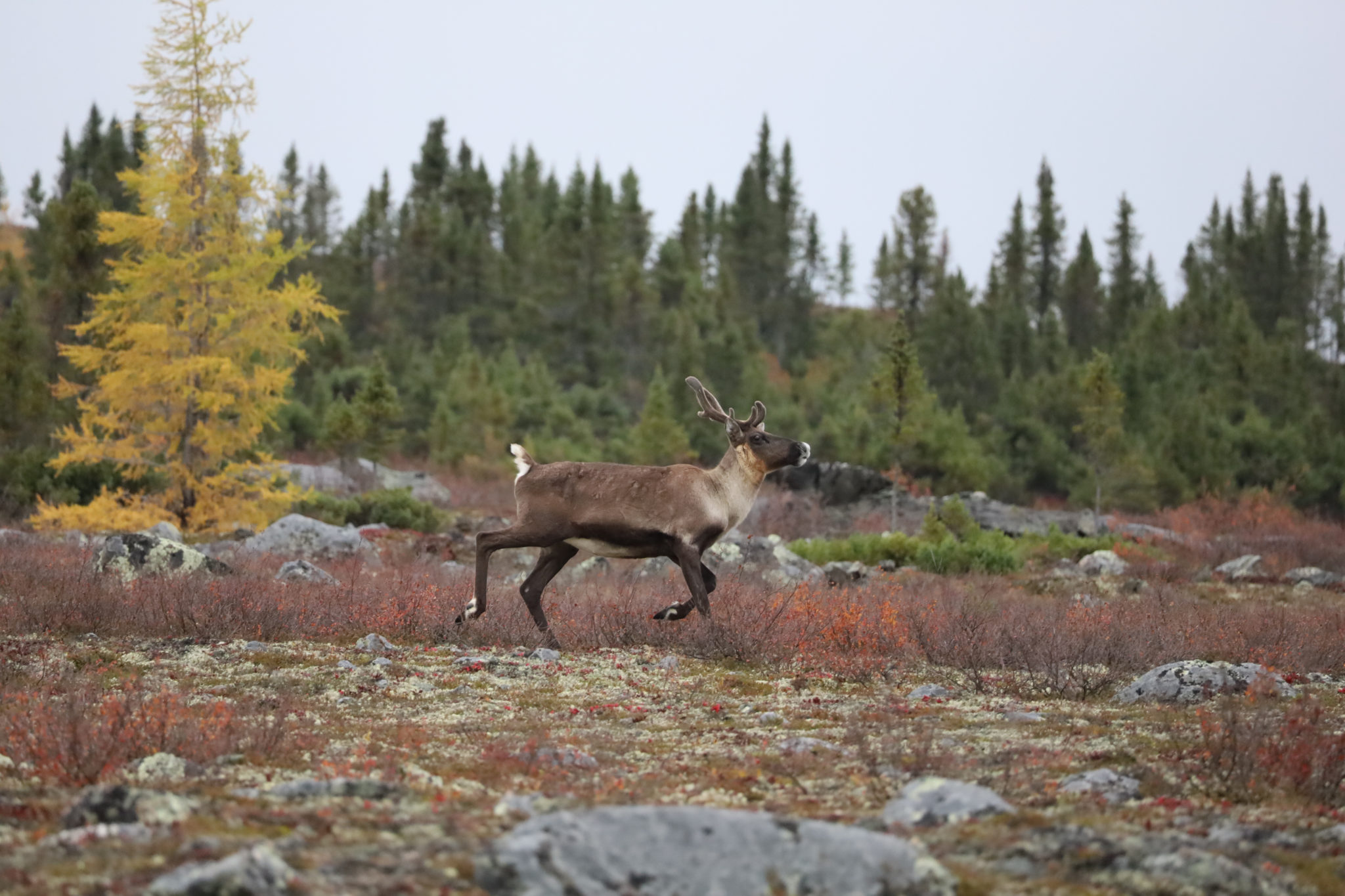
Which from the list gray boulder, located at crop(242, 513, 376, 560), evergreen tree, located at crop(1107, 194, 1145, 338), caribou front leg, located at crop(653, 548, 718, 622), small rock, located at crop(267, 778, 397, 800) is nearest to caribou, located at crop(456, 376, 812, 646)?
caribou front leg, located at crop(653, 548, 718, 622)

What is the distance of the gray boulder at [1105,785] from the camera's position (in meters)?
5.18

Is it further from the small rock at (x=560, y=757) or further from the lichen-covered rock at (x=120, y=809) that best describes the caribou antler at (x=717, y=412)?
the lichen-covered rock at (x=120, y=809)

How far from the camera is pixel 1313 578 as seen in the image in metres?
20.0

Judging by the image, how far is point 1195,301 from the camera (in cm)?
5369

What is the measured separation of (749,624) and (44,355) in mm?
20327

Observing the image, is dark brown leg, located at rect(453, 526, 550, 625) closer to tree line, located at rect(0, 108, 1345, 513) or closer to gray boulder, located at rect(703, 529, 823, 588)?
gray boulder, located at rect(703, 529, 823, 588)

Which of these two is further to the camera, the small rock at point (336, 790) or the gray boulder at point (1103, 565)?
the gray boulder at point (1103, 565)

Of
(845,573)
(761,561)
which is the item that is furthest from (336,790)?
(761,561)

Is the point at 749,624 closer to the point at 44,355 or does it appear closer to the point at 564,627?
the point at 564,627

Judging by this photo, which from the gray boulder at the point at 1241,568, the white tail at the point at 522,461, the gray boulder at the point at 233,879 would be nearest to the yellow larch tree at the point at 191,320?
the white tail at the point at 522,461

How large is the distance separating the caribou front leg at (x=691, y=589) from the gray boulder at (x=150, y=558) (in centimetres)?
546

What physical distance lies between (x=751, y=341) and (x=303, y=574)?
45135 mm

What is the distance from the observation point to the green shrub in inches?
950

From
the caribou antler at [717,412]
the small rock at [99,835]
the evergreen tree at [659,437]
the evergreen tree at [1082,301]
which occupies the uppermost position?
the evergreen tree at [1082,301]
